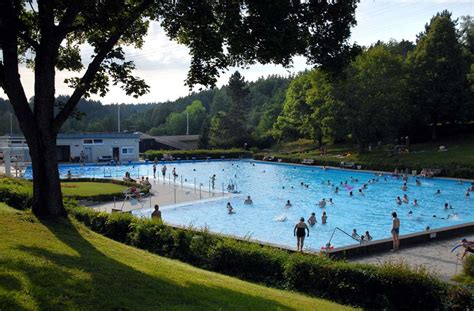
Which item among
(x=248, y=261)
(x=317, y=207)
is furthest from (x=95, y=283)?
(x=317, y=207)

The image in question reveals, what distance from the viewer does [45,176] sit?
14.2 meters

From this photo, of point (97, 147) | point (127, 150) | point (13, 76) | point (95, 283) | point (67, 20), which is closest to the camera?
point (95, 283)

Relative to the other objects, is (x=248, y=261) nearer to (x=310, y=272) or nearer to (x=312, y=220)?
(x=310, y=272)

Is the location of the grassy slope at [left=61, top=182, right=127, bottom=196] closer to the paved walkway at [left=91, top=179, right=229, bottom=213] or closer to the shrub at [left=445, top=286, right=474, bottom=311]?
the paved walkway at [left=91, top=179, right=229, bottom=213]

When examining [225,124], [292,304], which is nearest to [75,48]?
[292,304]

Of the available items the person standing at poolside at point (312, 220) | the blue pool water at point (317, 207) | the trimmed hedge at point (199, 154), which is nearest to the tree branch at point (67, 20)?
the blue pool water at point (317, 207)

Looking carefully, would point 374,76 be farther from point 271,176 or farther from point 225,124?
point 225,124

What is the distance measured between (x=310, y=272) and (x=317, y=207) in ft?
74.8

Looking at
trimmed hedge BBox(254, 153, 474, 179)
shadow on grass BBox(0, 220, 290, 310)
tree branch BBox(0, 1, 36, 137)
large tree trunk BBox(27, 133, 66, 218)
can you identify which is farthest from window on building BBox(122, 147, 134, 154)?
shadow on grass BBox(0, 220, 290, 310)

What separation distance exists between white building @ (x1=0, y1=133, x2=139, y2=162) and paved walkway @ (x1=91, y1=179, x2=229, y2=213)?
84.0 feet

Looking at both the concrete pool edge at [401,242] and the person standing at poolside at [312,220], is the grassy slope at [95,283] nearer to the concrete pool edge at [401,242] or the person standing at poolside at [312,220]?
the concrete pool edge at [401,242]

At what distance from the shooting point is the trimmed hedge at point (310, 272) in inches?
446

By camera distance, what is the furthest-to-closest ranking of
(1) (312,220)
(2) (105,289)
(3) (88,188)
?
(3) (88,188)
(1) (312,220)
(2) (105,289)

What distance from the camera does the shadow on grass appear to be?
7.39 meters
